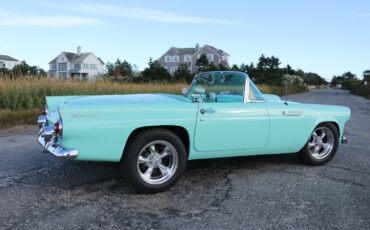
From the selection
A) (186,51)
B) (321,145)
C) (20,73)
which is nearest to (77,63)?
(186,51)

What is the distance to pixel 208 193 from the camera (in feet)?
13.2

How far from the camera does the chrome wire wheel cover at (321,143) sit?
5.23 metres

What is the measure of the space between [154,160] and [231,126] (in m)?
0.98

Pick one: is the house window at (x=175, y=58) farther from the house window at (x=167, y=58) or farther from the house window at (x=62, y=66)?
the house window at (x=62, y=66)

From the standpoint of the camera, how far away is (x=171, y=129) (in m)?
4.10

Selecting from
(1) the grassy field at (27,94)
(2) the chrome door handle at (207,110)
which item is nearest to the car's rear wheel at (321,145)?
(2) the chrome door handle at (207,110)

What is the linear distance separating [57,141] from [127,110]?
2.55 feet

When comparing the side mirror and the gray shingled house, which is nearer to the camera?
the side mirror

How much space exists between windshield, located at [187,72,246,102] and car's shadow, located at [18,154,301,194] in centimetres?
95

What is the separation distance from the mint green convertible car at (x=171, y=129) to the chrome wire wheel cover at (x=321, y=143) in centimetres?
13

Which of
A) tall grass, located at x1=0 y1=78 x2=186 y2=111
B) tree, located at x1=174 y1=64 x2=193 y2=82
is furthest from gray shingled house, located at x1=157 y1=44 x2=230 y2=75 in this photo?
tall grass, located at x1=0 y1=78 x2=186 y2=111

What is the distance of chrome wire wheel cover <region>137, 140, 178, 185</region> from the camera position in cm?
392

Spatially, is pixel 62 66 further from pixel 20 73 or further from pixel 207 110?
pixel 207 110

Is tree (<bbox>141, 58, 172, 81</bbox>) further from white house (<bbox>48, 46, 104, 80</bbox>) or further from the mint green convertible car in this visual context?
white house (<bbox>48, 46, 104, 80</bbox>)
